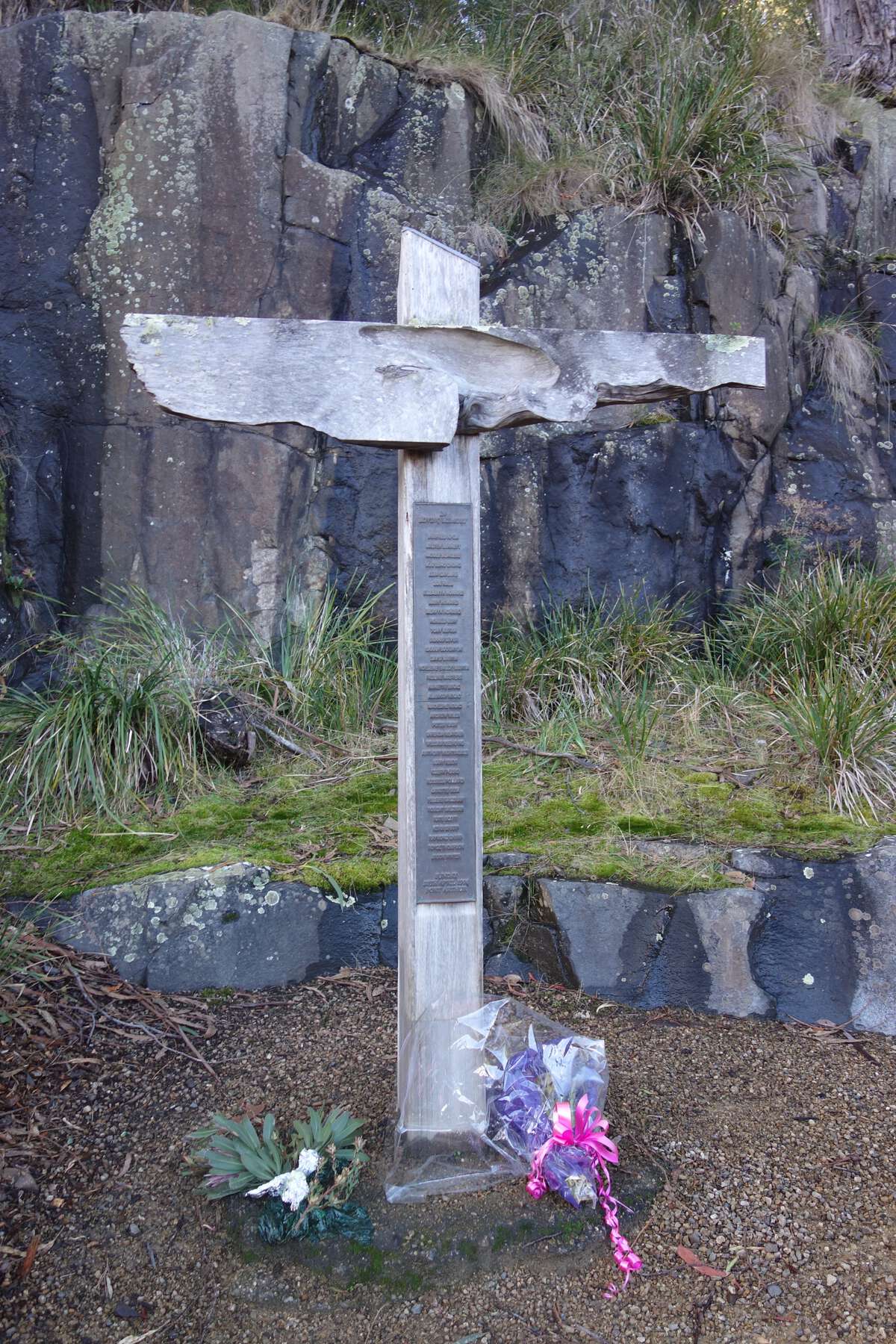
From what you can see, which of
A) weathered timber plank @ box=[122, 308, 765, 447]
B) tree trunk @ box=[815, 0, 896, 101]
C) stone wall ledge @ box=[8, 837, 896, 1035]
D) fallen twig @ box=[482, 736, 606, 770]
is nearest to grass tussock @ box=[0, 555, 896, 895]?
fallen twig @ box=[482, 736, 606, 770]

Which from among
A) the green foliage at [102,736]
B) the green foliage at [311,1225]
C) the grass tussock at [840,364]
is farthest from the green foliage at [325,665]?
the grass tussock at [840,364]

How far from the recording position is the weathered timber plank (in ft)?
8.04

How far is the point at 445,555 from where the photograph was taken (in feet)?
8.86

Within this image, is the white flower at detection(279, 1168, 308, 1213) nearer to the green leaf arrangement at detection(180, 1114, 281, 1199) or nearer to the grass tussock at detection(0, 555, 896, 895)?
the green leaf arrangement at detection(180, 1114, 281, 1199)

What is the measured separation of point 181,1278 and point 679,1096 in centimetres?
153

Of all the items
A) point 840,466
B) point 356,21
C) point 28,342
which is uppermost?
point 356,21

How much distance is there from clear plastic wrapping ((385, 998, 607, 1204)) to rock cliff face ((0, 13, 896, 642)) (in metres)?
3.61

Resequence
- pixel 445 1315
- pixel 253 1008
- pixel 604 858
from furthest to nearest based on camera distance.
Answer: pixel 604 858
pixel 253 1008
pixel 445 1315

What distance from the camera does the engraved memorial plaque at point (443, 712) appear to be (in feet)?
8.73

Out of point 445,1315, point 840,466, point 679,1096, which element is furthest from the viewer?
point 840,466

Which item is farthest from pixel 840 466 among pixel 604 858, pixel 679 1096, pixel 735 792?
pixel 679 1096

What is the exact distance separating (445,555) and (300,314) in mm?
3891

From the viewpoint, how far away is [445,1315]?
230 cm

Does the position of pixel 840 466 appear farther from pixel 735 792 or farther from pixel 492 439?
pixel 735 792
